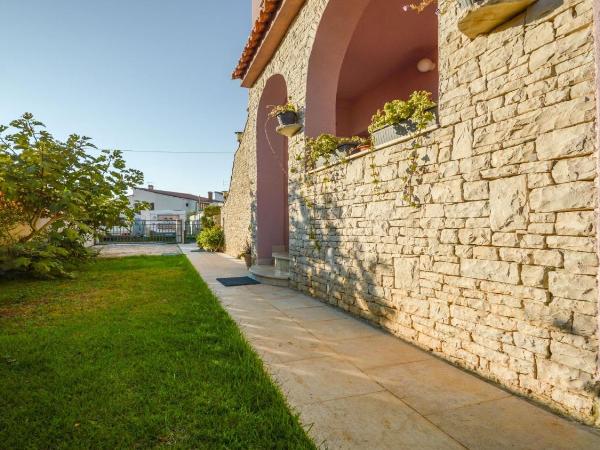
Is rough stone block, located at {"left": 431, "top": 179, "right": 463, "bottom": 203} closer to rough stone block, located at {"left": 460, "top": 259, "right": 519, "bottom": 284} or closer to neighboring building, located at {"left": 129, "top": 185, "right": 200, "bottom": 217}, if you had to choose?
rough stone block, located at {"left": 460, "top": 259, "right": 519, "bottom": 284}

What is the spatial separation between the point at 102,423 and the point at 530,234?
2.75 metres

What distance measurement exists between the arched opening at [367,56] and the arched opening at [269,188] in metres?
1.93

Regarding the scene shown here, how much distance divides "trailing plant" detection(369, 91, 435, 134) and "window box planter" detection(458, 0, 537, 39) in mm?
619

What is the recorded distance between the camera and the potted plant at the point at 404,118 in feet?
9.68

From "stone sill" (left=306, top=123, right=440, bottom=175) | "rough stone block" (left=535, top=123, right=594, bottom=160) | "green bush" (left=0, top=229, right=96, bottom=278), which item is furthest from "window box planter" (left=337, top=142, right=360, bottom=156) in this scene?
"green bush" (left=0, top=229, right=96, bottom=278)

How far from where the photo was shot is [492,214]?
2.32 m

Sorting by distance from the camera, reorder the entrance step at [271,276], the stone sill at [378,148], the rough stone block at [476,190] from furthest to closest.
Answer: the entrance step at [271,276], the stone sill at [378,148], the rough stone block at [476,190]

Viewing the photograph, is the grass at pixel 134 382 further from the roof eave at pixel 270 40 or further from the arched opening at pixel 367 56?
the roof eave at pixel 270 40

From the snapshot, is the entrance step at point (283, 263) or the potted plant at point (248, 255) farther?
the potted plant at point (248, 255)

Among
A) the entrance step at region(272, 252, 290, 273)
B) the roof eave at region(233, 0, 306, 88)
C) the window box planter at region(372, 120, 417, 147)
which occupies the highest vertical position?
the roof eave at region(233, 0, 306, 88)

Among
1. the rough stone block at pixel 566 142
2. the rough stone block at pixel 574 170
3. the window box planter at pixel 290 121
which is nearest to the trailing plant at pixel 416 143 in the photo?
the rough stone block at pixel 566 142

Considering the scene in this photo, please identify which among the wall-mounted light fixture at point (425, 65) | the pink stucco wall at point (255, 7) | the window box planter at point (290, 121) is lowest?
the window box planter at point (290, 121)

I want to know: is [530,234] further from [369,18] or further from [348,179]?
[369,18]

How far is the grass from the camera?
168 cm
